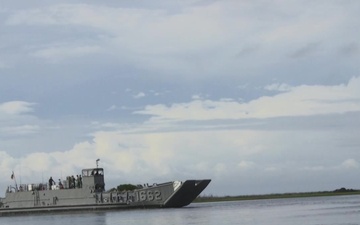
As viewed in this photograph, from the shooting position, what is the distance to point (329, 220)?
74.3 meters

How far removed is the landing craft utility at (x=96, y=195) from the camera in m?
116

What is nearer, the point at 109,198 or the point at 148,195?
the point at 148,195

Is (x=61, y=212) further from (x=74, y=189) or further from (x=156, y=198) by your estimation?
(x=156, y=198)

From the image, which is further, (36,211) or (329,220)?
(36,211)

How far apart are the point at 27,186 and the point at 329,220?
68.4 metres

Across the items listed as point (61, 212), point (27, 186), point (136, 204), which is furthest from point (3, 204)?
point (136, 204)

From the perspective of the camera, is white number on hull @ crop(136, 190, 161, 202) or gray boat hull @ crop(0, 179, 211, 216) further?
white number on hull @ crop(136, 190, 161, 202)

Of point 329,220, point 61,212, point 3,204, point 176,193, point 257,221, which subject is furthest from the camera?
point 3,204

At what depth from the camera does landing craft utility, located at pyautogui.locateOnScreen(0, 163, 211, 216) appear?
380 feet

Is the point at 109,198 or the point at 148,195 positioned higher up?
the point at 109,198

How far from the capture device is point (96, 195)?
396ft

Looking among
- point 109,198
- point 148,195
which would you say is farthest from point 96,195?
point 148,195

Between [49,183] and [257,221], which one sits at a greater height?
[49,183]

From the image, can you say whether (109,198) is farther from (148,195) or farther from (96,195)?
(148,195)
